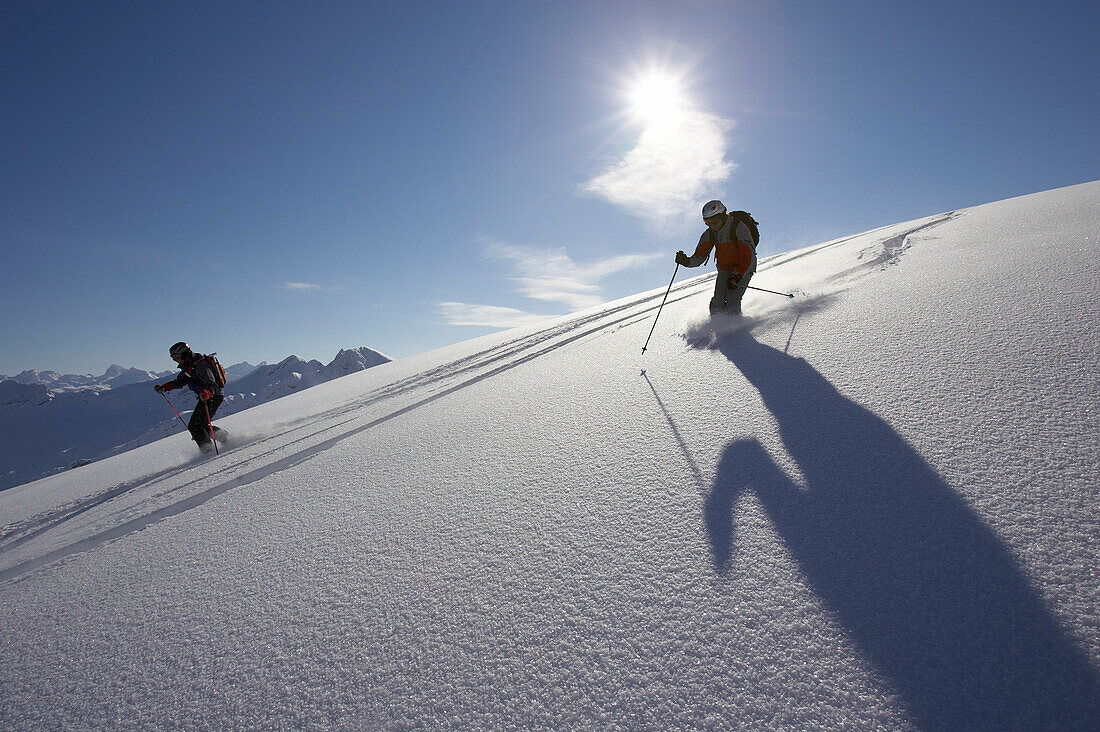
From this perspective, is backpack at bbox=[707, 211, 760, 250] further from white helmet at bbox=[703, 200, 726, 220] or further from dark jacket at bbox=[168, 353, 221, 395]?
dark jacket at bbox=[168, 353, 221, 395]

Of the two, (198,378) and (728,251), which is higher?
(198,378)

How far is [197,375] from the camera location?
6.75 m

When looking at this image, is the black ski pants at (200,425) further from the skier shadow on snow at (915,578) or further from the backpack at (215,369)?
the skier shadow on snow at (915,578)

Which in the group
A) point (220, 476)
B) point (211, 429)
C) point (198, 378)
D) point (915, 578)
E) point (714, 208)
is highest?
point (714, 208)

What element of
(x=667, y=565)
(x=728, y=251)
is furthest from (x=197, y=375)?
(x=728, y=251)

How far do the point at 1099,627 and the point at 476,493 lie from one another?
235 cm

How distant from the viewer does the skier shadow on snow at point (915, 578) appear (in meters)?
1.00

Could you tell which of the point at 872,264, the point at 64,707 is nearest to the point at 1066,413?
the point at 64,707

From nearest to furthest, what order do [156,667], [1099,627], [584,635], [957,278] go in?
[1099,627] < [584,635] < [156,667] < [957,278]

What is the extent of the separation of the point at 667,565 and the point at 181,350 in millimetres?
8470

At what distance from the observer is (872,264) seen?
19.7 ft

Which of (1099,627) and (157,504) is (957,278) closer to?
(1099,627)

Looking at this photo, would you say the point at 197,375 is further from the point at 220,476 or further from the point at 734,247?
the point at 734,247

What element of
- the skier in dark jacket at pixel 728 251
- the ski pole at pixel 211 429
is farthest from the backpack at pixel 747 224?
the ski pole at pixel 211 429
